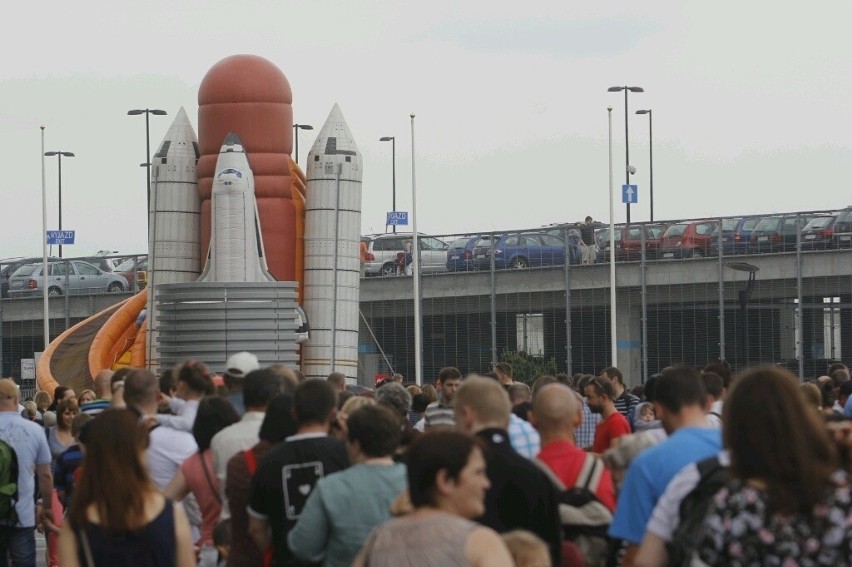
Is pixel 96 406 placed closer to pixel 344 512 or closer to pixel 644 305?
pixel 344 512

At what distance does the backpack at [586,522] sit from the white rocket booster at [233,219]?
85.4 feet

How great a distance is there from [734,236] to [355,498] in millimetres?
32851

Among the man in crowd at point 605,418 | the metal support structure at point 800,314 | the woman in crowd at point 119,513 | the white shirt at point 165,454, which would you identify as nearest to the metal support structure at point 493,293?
the metal support structure at point 800,314

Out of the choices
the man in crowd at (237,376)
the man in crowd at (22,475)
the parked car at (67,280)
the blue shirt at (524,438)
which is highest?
the parked car at (67,280)

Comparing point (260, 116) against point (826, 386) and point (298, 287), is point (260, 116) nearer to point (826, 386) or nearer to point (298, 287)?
point (298, 287)

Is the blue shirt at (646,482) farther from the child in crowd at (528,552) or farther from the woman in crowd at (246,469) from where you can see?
the woman in crowd at (246,469)

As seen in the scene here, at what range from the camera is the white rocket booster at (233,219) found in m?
33.5

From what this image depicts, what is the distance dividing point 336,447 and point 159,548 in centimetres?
160

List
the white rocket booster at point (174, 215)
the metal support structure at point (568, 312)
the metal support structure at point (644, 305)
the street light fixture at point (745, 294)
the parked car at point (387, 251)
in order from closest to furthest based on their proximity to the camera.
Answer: the street light fixture at point (745, 294) → the white rocket booster at point (174, 215) → the metal support structure at point (644, 305) → the metal support structure at point (568, 312) → the parked car at point (387, 251)

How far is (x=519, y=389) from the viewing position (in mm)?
13242

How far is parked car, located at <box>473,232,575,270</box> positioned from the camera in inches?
1670

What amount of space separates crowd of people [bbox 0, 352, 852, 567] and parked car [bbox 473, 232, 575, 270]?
31.1 metres

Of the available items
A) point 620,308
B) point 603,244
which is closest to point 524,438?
point 603,244

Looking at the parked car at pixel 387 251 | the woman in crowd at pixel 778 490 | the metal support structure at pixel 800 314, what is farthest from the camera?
the parked car at pixel 387 251
